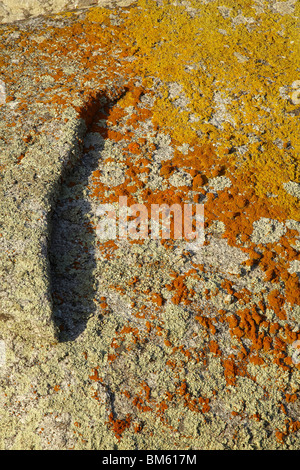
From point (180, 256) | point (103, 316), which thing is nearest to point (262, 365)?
point (180, 256)

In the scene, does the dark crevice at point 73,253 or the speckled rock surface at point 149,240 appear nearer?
the speckled rock surface at point 149,240

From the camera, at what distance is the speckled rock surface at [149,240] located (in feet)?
8.26

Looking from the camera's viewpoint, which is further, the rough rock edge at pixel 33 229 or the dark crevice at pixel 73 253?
the dark crevice at pixel 73 253

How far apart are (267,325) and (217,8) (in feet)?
12.5

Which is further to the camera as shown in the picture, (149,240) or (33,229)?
(149,240)

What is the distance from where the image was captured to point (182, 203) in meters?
3.25

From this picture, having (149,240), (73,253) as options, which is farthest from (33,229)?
(149,240)

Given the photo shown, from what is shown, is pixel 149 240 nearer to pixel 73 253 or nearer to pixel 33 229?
pixel 73 253

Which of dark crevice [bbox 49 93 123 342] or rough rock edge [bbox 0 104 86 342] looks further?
dark crevice [bbox 49 93 123 342]

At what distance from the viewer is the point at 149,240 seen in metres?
3.11

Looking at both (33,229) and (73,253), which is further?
(73,253)

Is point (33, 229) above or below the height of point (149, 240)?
above

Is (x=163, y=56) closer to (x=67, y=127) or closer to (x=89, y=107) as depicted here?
(x=89, y=107)

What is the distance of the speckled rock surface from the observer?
2.52 m
